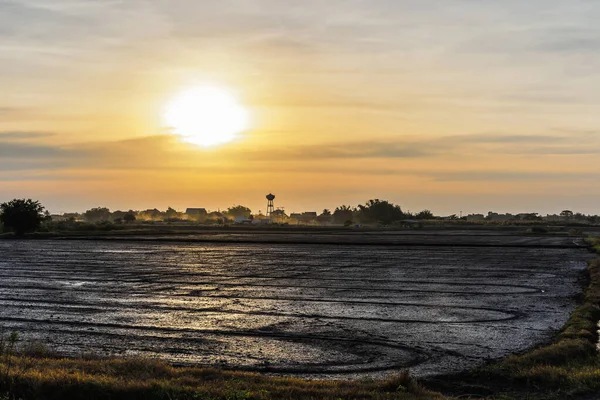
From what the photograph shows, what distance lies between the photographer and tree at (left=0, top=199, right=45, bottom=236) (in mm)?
77125

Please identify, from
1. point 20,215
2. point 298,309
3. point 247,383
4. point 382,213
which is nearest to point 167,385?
point 247,383

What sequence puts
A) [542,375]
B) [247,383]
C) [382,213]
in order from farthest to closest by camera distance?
[382,213] → [542,375] → [247,383]

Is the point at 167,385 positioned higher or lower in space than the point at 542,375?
higher

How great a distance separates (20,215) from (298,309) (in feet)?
211

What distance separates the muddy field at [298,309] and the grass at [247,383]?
1.20 meters

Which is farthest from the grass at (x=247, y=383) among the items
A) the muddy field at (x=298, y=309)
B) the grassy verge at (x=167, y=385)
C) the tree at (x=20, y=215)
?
the tree at (x=20, y=215)

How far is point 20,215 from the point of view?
254ft

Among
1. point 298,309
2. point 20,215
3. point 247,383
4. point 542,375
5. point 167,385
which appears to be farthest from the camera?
point 20,215

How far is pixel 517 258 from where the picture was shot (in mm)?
42062

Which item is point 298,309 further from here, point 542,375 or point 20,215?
point 20,215

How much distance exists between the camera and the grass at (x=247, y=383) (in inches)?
416

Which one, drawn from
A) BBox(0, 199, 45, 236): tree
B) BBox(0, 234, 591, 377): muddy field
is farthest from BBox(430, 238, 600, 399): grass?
BBox(0, 199, 45, 236): tree

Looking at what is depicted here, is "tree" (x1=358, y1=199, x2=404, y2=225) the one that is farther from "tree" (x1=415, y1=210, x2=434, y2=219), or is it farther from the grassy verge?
the grassy verge

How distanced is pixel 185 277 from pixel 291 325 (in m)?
13.9
